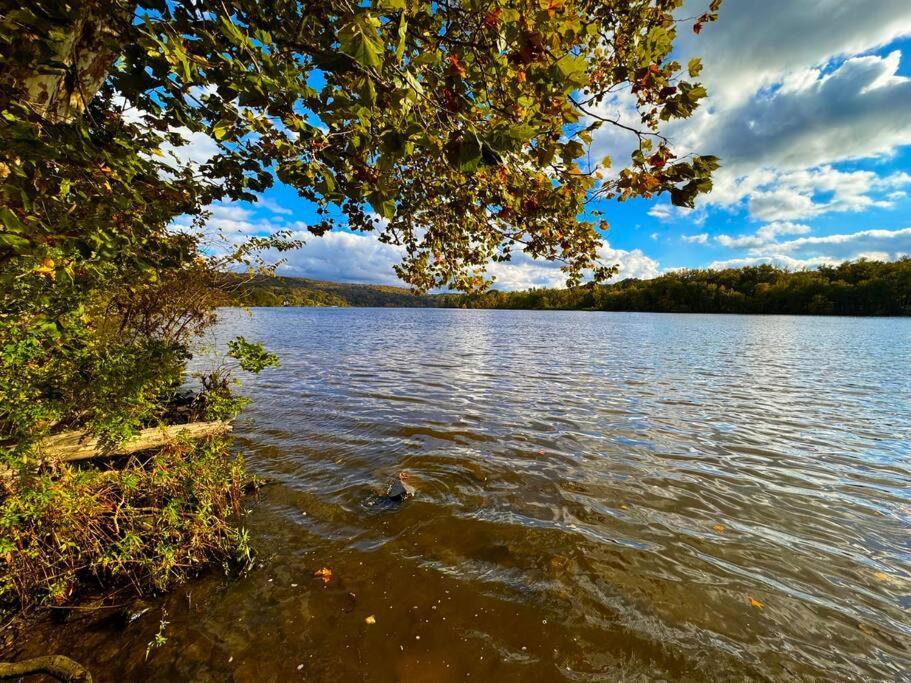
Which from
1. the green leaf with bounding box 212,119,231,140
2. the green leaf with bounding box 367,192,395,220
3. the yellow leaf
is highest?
the green leaf with bounding box 212,119,231,140

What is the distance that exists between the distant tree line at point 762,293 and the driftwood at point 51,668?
10463 centimetres

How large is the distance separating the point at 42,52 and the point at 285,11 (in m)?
2.04

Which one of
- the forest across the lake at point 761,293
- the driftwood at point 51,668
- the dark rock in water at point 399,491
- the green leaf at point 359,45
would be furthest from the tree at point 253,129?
the forest across the lake at point 761,293

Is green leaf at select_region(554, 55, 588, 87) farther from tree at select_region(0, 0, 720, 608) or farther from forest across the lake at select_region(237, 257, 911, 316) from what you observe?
forest across the lake at select_region(237, 257, 911, 316)

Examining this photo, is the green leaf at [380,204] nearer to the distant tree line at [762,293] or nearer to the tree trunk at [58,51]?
the tree trunk at [58,51]

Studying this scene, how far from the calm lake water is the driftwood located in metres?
0.24

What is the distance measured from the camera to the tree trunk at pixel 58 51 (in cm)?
244

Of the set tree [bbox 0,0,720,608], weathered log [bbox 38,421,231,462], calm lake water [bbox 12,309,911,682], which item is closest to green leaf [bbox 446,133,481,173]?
tree [bbox 0,0,720,608]

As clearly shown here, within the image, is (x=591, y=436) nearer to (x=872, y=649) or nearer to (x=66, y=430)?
(x=872, y=649)

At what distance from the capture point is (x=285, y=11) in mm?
3754

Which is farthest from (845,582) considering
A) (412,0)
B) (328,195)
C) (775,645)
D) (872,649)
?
(412,0)

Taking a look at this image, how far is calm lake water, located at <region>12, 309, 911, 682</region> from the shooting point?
420cm

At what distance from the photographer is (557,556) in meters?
5.85

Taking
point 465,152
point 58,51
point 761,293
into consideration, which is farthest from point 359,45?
point 761,293
